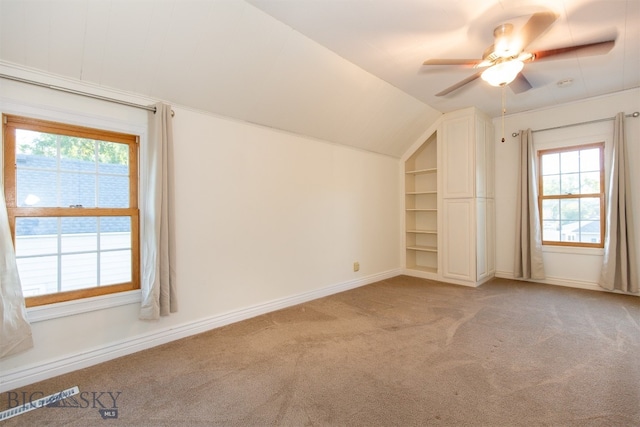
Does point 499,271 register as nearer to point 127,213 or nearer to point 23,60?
point 127,213

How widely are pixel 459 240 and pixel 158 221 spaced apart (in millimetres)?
4099

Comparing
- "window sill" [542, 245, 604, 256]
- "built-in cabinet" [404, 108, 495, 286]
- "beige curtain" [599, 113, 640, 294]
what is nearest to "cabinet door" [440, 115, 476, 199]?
"built-in cabinet" [404, 108, 495, 286]

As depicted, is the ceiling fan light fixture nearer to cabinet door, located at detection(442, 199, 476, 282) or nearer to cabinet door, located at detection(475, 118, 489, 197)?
cabinet door, located at detection(475, 118, 489, 197)

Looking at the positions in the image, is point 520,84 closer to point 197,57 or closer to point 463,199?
point 463,199

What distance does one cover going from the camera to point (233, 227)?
117 inches

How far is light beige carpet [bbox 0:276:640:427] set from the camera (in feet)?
5.25

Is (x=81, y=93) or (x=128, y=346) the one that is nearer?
(x=81, y=93)

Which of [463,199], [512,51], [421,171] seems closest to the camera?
[512,51]

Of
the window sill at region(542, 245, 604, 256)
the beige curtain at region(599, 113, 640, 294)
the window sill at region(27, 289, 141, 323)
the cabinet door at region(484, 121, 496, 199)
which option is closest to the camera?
the window sill at region(27, 289, 141, 323)

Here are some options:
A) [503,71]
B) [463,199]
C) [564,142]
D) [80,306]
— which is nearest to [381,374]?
[80,306]

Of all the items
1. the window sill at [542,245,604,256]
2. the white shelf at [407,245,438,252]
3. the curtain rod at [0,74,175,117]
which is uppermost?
the curtain rod at [0,74,175,117]

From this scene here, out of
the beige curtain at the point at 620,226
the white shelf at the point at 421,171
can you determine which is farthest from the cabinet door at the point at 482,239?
the beige curtain at the point at 620,226

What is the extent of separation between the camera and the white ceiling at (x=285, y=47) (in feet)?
6.26

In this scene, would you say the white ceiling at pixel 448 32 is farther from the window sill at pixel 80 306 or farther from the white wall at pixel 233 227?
the window sill at pixel 80 306
